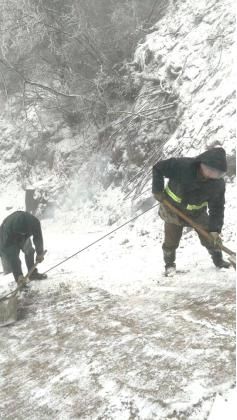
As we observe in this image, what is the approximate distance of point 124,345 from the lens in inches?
147

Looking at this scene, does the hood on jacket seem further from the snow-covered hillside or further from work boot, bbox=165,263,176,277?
work boot, bbox=165,263,176,277

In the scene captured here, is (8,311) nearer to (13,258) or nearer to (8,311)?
(8,311)

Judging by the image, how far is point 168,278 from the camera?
559 cm

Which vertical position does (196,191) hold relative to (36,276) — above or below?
above

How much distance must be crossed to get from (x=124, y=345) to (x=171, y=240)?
210 cm

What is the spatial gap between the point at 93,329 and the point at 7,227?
2.51 metres

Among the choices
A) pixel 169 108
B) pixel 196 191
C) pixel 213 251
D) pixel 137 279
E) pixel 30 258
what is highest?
pixel 169 108

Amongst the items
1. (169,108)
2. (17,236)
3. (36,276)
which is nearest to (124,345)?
(17,236)

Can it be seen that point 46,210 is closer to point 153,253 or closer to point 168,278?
point 153,253

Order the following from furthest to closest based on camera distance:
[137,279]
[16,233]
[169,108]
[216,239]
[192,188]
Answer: [169,108]
[16,233]
[137,279]
[192,188]
[216,239]

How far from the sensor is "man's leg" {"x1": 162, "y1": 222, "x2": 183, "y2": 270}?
17.9 ft

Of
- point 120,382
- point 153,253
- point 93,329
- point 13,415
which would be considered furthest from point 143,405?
point 153,253

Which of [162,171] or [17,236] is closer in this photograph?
[162,171]

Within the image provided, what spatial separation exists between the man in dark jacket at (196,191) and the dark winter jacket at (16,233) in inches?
77.7
